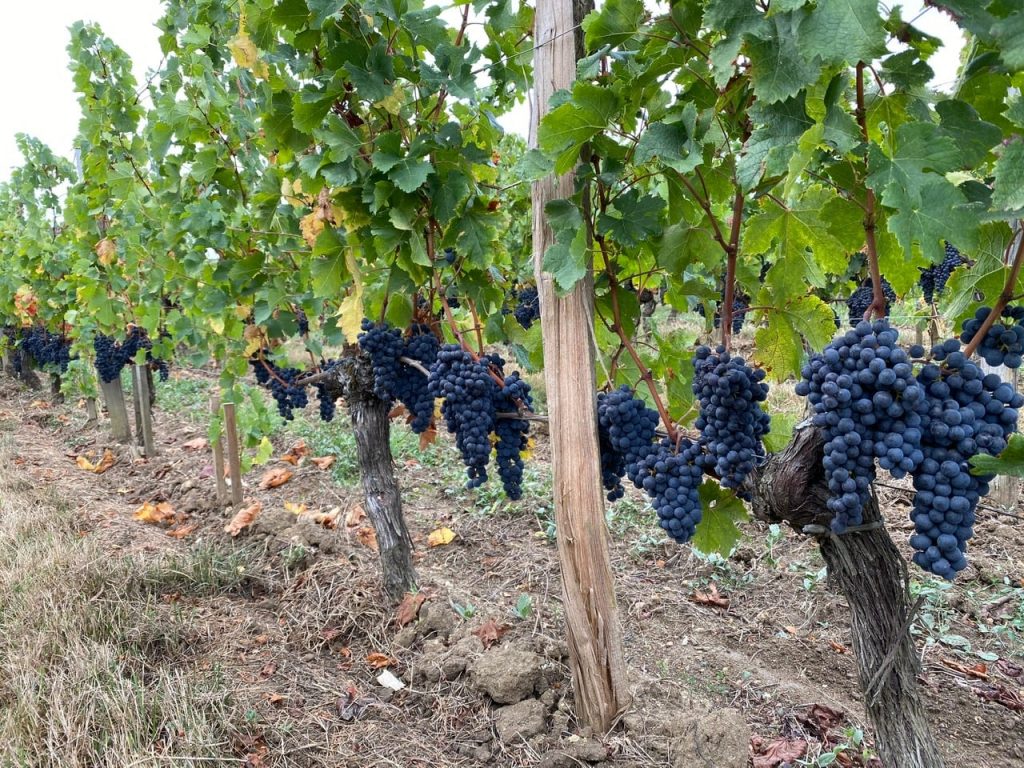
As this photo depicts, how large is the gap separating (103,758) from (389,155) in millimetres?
2450

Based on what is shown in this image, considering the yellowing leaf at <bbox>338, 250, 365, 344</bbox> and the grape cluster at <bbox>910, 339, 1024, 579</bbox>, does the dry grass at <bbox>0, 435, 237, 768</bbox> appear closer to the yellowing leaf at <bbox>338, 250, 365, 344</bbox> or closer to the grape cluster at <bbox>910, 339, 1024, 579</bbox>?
the yellowing leaf at <bbox>338, 250, 365, 344</bbox>

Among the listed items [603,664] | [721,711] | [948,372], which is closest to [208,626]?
[603,664]

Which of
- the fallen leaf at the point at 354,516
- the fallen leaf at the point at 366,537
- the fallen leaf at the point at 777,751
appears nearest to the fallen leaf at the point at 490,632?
the fallen leaf at the point at 777,751

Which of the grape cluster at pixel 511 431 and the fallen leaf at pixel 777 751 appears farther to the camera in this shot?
the grape cluster at pixel 511 431

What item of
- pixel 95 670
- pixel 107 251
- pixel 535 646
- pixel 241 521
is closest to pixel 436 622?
pixel 535 646

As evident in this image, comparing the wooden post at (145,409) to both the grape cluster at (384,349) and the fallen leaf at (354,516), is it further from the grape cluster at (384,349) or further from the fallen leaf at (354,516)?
the grape cluster at (384,349)

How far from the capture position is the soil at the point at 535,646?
2557 mm

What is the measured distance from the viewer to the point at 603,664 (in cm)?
224

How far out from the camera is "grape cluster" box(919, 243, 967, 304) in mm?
5516

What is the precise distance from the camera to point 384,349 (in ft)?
9.63

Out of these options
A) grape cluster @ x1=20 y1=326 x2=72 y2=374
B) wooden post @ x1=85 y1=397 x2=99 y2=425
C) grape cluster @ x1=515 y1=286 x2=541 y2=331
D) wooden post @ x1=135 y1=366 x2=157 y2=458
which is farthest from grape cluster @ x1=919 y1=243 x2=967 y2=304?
grape cluster @ x1=20 y1=326 x2=72 y2=374

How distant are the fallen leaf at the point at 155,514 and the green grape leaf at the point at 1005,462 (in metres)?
5.58

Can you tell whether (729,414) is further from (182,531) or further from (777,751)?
(182,531)

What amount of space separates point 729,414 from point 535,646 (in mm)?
1729
